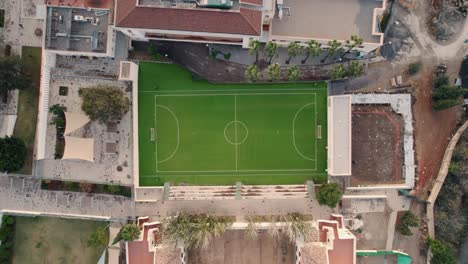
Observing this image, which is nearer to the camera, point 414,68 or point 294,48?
point 294,48

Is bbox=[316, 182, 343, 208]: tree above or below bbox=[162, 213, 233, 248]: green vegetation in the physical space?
above

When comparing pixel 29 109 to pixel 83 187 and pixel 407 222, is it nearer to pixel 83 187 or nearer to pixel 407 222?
pixel 83 187

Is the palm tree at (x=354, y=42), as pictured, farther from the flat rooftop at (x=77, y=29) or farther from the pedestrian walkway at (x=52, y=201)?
the pedestrian walkway at (x=52, y=201)

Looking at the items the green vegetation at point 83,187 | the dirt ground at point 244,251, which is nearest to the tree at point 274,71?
the dirt ground at point 244,251

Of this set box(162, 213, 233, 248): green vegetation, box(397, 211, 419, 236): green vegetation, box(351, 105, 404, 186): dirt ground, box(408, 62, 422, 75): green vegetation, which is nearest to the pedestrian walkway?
box(162, 213, 233, 248): green vegetation

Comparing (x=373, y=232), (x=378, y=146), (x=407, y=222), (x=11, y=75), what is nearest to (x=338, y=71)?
(x=378, y=146)

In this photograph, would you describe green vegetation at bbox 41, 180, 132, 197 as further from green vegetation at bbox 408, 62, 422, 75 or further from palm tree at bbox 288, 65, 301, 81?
green vegetation at bbox 408, 62, 422, 75
